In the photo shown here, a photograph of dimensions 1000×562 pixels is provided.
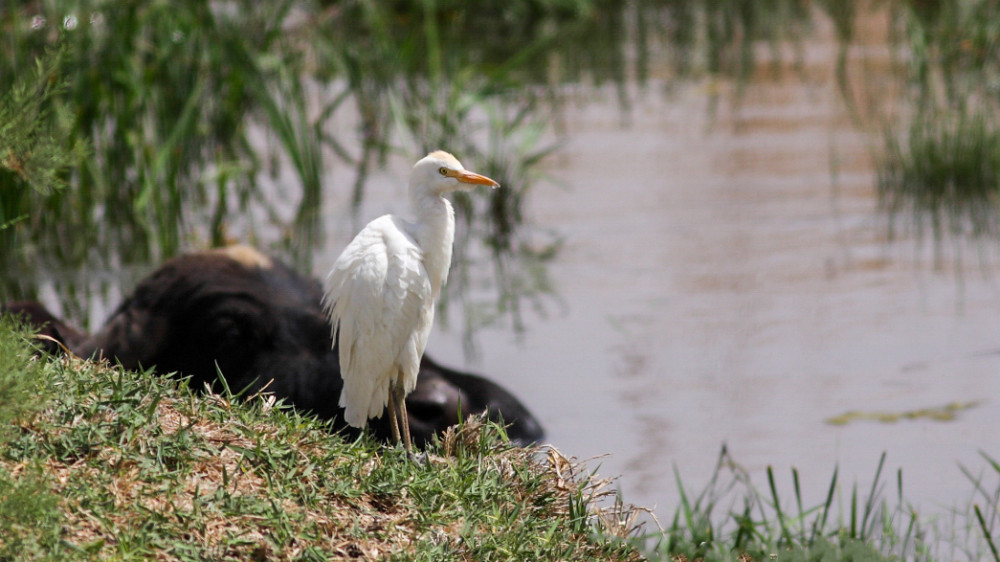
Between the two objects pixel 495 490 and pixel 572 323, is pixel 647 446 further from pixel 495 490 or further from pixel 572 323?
pixel 495 490

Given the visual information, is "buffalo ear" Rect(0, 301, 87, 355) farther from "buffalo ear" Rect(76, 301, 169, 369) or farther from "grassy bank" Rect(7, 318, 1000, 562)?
"grassy bank" Rect(7, 318, 1000, 562)

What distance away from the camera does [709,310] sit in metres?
6.63

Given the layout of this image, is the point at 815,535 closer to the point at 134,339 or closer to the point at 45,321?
the point at 134,339

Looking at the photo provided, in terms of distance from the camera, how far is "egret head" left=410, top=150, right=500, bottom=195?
3.12m

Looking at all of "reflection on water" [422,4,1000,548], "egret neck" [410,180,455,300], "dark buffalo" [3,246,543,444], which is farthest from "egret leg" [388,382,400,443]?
"reflection on water" [422,4,1000,548]

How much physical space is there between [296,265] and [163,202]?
2.71 feet

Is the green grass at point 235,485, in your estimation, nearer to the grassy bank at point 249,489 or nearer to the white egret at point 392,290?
the grassy bank at point 249,489

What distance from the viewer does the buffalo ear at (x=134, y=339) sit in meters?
4.25

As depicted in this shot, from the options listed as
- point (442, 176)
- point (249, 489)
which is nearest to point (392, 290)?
point (442, 176)

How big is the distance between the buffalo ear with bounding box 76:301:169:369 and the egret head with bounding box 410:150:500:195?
4.98 ft

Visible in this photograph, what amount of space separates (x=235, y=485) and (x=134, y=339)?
162 cm

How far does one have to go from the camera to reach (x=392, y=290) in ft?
10.0

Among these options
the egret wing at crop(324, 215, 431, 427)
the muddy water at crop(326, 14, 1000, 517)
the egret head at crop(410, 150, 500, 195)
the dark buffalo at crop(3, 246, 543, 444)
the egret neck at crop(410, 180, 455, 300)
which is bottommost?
the muddy water at crop(326, 14, 1000, 517)

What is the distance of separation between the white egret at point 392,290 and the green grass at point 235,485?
6.0 inches
